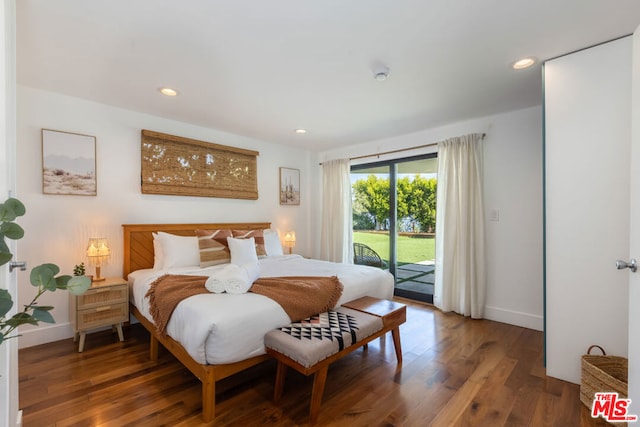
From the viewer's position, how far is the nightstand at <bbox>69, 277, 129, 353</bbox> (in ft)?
8.45

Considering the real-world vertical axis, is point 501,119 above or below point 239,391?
above

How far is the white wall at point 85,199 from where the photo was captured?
268 cm

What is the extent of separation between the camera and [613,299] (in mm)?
1931

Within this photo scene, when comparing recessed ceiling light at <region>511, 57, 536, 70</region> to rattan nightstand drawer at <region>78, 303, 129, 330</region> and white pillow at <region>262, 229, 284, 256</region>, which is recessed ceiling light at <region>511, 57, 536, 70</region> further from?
Answer: rattan nightstand drawer at <region>78, 303, 129, 330</region>

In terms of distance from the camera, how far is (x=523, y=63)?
2.25 metres

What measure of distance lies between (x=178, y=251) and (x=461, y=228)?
3.28 m

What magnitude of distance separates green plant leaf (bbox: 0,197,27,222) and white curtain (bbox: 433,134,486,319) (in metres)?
3.71

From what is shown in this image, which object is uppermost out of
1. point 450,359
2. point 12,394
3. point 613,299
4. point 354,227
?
point 354,227

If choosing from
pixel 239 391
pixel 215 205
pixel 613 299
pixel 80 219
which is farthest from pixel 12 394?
pixel 613 299

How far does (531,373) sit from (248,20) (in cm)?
322

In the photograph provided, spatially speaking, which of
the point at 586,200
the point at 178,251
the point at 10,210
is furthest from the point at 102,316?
the point at 586,200

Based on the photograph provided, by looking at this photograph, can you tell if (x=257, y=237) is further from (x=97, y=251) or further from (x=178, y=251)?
(x=97, y=251)

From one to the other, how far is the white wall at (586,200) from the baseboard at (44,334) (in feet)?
14.0

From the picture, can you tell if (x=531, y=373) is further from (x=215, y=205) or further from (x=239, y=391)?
(x=215, y=205)
